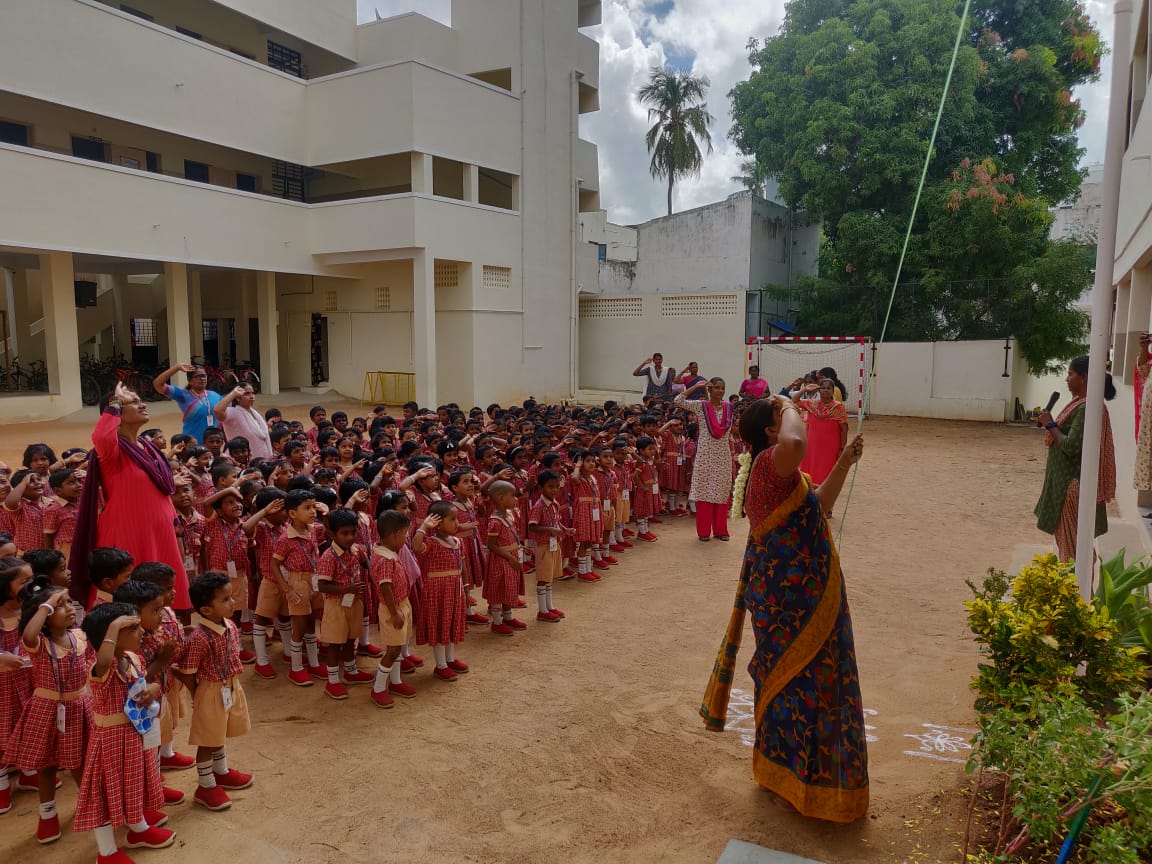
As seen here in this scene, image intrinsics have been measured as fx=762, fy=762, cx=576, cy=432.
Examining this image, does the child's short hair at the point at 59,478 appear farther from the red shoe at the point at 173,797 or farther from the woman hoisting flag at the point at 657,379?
the woman hoisting flag at the point at 657,379

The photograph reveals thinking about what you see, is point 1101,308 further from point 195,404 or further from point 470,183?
point 470,183

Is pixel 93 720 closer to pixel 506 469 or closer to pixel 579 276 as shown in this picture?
pixel 506 469

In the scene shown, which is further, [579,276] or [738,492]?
[579,276]

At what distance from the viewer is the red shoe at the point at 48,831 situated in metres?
3.32

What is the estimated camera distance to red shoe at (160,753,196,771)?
153 inches

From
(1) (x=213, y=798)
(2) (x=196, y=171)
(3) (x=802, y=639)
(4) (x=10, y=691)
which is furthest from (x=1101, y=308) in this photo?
(2) (x=196, y=171)

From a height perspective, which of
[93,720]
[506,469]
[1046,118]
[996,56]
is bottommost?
[93,720]

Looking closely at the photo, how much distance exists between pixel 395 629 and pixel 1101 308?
13.5ft

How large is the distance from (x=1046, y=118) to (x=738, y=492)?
63.1 feet

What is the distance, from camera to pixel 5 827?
11.3 ft

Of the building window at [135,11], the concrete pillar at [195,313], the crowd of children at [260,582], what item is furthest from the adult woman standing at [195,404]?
the concrete pillar at [195,313]

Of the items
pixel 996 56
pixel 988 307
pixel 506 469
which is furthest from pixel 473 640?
pixel 996 56

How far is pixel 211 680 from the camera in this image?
3.59 m

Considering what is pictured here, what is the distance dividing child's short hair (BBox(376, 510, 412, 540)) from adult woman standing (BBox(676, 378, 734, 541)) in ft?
14.2
